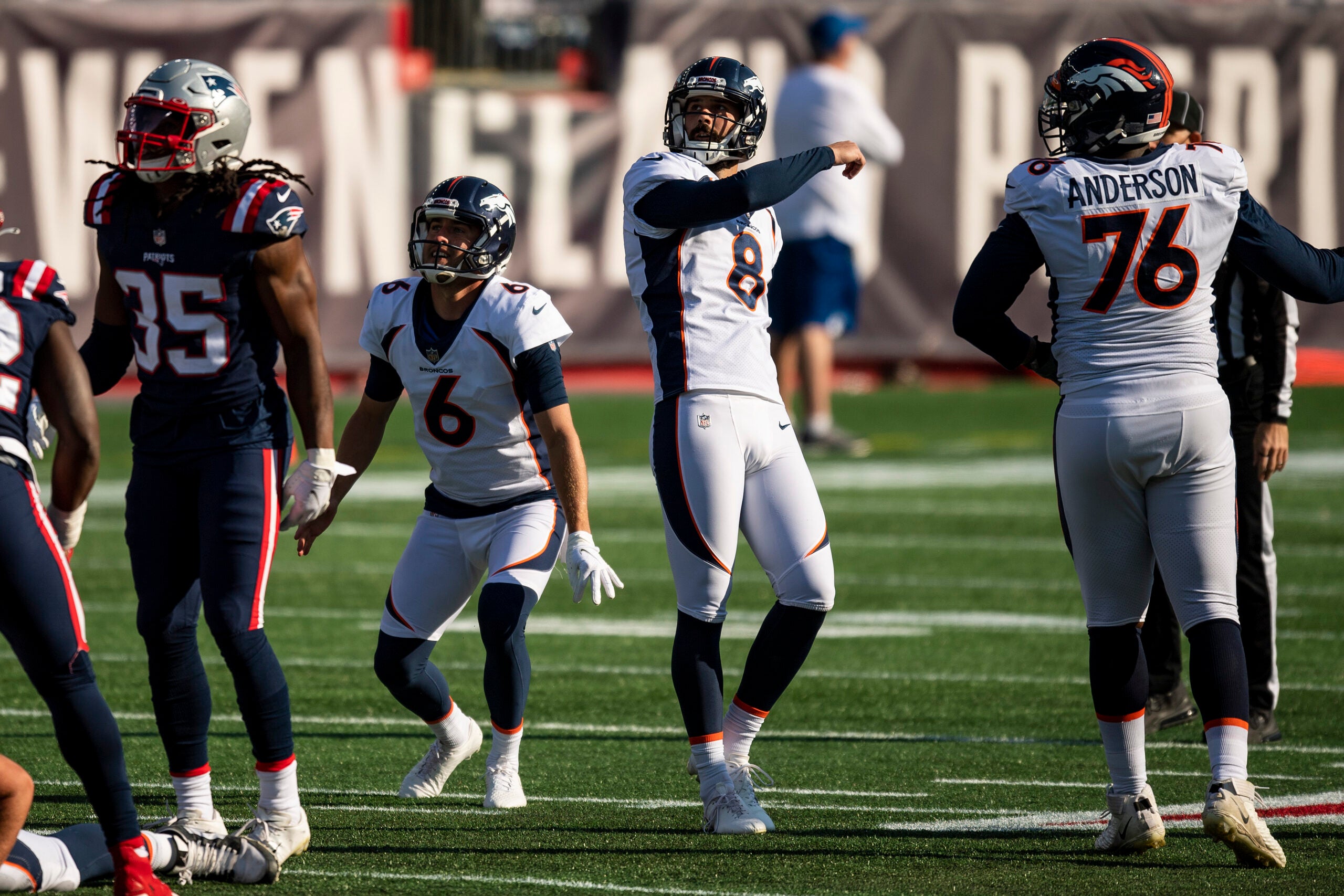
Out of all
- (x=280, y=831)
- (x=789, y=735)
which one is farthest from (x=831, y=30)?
(x=280, y=831)

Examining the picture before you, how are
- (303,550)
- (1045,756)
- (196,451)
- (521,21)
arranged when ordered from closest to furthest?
(196,451) → (303,550) → (1045,756) → (521,21)

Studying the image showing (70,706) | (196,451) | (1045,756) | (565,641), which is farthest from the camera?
(565,641)

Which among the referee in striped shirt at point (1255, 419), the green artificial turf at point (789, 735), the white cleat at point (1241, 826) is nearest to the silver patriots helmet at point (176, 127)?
the green artificial turf at point (789, 735)

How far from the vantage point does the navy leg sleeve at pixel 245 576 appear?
14.1ft

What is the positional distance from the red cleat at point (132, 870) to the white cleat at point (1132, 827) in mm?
2062

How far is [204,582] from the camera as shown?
14.2ft

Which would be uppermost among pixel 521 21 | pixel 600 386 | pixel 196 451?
pixel 521 21

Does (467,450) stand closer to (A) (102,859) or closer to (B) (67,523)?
(B) (67,523)

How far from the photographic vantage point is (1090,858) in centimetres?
447

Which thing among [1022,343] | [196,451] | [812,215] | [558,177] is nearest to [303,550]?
[196,451]

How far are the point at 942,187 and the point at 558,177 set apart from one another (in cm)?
341

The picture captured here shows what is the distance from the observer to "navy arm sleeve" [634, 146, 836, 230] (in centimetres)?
475

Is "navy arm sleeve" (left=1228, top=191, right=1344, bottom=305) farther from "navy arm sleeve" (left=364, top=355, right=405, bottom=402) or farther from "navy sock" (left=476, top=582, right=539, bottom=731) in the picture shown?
"navy arm sleeve" (left=364, top=355, right=405, bottom=402)

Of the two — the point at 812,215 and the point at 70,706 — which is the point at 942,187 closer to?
the point at 812,215
